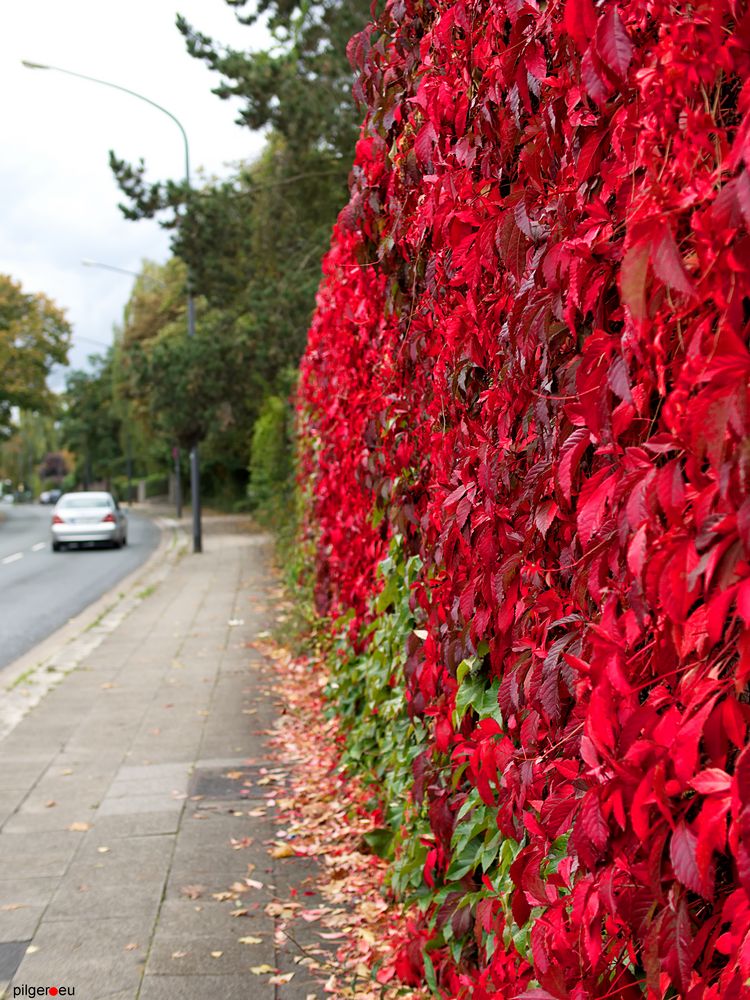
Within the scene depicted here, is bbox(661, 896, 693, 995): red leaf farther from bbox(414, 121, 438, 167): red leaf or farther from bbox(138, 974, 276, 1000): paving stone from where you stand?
bbox(138, 974, 276, 1000): paving stone

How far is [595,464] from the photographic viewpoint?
1.90m

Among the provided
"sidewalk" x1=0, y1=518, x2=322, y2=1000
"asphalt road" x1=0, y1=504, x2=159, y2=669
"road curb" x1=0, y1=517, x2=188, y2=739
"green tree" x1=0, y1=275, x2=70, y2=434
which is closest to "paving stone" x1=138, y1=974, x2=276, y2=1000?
"sidewalk" x1=0, y1=518, x2=322, y2=1000

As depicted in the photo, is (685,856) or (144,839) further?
(144,839)

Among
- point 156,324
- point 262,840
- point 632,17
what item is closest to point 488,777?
point 632,17

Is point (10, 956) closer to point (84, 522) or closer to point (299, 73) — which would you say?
point (299, 73)

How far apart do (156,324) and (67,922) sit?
40.2 meters

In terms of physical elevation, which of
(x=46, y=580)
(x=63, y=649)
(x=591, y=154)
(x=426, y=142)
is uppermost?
(x=426, y=142)

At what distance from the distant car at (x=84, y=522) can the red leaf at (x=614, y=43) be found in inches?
972

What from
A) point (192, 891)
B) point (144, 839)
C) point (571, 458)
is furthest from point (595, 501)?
point (144, 839)

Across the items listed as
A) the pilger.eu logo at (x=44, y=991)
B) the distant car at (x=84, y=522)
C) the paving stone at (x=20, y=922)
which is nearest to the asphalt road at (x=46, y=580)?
the distant car at (x=84, y=522)

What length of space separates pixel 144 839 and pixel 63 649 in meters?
5.59

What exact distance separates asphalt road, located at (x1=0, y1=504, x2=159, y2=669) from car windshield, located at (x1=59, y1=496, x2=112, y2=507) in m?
1.11

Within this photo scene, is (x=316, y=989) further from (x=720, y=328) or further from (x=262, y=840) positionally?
(x=720, y=328)

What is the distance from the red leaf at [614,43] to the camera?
153 cm
